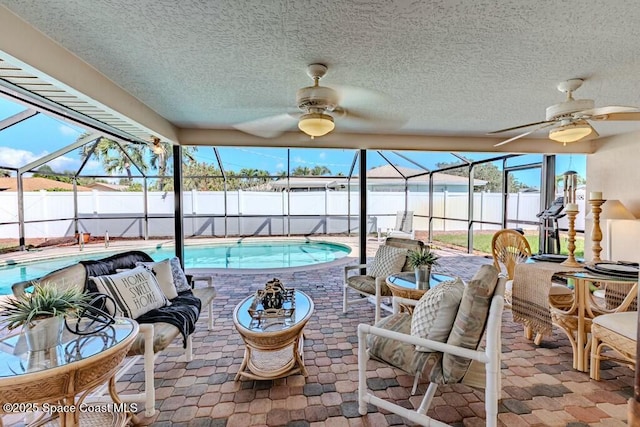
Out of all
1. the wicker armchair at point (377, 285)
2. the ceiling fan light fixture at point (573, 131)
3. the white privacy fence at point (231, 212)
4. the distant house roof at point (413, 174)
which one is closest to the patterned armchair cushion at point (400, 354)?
the wicker armchair at point (377, 285)

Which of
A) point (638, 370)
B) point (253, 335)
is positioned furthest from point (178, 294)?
point (638, 370)

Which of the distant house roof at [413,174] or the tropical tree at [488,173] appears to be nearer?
the tropical tree at [488,173]

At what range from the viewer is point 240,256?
28.2ft

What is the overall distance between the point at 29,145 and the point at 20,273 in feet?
9.91

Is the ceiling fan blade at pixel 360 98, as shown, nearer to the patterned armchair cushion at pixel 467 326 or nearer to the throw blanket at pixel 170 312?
the patterned armchair cushion at pixel 467 326

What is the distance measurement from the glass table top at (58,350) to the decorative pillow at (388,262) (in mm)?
2561

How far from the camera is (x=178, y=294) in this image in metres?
2.88

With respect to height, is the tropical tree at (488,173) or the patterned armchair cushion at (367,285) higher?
the tropical tree at (488,173)

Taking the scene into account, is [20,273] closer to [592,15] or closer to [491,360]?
[491,360]

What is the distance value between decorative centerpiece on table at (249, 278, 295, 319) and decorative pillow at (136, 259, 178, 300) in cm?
77

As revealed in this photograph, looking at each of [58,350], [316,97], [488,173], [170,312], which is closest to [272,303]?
[170,312]

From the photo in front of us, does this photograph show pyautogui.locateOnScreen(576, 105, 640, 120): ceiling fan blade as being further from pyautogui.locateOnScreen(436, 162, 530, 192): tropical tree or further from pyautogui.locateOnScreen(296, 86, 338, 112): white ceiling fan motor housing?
pyautogui.locateOnScreen(436, 162, 530, 192): tropical tree

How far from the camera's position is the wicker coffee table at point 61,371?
132 cm

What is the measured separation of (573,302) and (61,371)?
3597 millimetres
